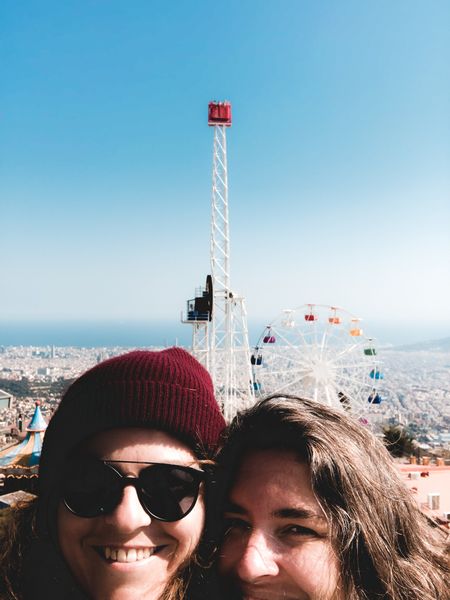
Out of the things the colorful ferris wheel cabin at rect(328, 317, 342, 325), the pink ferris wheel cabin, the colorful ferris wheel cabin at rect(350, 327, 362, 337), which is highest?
the pink ferris wheel cabin

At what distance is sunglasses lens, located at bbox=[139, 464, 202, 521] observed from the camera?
129cm

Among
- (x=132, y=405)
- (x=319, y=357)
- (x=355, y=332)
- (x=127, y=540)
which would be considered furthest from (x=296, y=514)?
(x=355, y=332)

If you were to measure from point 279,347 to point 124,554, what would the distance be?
20107 mm

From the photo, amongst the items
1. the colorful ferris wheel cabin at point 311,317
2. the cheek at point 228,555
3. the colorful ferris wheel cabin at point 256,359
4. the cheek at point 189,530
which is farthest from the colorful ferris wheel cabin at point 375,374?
the cheek at point 189,530

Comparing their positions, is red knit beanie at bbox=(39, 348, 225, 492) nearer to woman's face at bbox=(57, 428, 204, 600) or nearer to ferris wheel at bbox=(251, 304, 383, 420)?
woman's face at bbox=(57, 428, 204, 600)

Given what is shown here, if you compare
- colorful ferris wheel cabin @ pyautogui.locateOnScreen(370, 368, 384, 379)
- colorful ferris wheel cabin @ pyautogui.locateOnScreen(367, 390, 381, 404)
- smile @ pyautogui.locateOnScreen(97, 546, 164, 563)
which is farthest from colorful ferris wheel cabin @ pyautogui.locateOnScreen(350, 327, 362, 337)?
smile @ pyautogui.locateOnScreen(97, 546, 164, 563)

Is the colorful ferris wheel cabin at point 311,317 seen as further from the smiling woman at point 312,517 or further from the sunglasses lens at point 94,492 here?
the sunglasses lens at point 94,492

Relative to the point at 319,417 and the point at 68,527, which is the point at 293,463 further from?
the point at 68,527

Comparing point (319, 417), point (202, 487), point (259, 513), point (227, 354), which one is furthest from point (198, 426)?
point (227, 354)

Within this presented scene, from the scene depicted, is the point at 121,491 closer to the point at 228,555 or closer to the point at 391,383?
the point at 228,555

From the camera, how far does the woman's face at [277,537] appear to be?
1.35 metres

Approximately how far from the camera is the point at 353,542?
148 centimetres

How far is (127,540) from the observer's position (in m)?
1.25

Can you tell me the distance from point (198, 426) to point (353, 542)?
677mm
